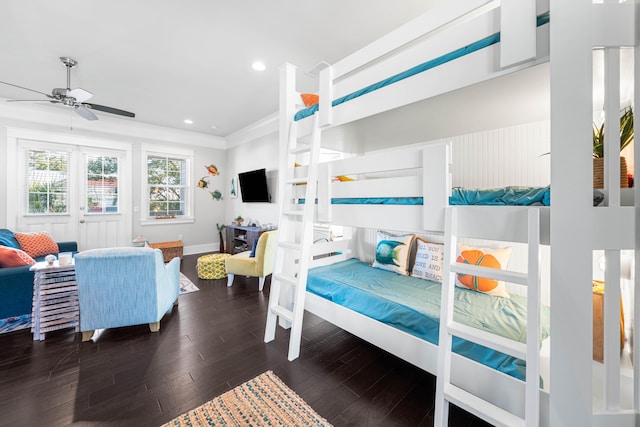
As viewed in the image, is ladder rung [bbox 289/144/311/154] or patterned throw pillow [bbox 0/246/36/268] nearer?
ladder rung [bbox 289/144/311/154]

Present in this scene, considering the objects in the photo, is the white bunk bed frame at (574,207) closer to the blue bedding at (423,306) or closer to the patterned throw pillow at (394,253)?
the blue bedding at (423,306)

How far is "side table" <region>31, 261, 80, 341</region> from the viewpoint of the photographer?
2.21 m

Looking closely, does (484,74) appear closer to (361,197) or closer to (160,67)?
(361,197)

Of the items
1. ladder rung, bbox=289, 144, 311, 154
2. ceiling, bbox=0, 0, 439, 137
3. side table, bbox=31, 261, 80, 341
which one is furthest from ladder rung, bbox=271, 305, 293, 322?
ceiling, bbox=0, 0, 439, 137

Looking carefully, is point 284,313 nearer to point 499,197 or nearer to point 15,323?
point 499,197

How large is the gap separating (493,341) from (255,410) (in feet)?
4.26

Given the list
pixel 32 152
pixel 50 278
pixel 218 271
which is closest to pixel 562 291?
pixel 50 278

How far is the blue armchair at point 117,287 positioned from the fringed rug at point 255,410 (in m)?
1.18

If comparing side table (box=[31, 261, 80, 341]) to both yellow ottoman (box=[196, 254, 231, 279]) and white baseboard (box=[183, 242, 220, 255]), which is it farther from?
white baseboard (box=[183, 242, 220, 255])

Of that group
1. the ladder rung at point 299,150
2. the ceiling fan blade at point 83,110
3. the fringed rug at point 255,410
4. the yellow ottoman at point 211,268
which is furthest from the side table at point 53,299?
the ladder rung at point 299,150

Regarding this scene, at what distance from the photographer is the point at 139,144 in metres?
5.34

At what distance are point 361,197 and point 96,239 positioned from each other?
5.54 metres

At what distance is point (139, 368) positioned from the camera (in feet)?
6.07

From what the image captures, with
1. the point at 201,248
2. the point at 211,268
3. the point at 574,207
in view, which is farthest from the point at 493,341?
the point at 201,248
